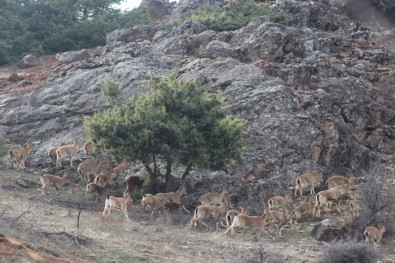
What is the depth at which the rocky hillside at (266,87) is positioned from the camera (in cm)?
2998

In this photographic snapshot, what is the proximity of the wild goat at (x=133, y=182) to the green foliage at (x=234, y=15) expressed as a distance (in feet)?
56.6

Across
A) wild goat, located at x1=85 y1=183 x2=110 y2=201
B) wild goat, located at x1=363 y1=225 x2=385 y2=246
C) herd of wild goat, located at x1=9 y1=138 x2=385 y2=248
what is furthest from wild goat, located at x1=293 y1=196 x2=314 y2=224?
wild goat, located at x1=85 y1=183 x2=110 y2=201

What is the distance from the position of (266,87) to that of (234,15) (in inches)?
628

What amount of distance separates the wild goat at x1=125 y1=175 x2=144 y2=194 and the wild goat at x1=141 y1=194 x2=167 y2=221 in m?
2.51

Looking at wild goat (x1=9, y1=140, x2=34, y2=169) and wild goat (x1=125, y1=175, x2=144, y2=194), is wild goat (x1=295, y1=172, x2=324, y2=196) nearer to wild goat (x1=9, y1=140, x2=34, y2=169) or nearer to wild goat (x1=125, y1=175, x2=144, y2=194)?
wild goat (x1=125, y1=175, x2=144, y2=194)

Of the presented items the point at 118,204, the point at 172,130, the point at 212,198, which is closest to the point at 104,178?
the point at 172,130

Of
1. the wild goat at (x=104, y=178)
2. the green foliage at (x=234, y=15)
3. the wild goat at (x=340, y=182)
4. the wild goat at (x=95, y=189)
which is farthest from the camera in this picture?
the green foliage at (x=234, y=15)

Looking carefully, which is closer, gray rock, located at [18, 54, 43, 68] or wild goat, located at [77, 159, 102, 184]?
wild goat, located at [77, 159, 102, 184]

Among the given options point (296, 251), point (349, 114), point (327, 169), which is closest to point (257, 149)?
point (327, 169)

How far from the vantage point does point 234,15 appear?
1832 inches

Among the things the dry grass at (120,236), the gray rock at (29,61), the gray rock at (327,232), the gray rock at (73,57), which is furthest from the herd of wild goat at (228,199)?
the gray rock at (29,61)

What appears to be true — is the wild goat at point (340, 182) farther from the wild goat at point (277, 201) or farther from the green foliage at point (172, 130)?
the green foliage at point (172, 130)

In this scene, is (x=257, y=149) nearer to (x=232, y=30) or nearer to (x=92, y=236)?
(x=92, y=236)

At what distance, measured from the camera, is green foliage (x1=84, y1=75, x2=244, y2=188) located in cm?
2620
